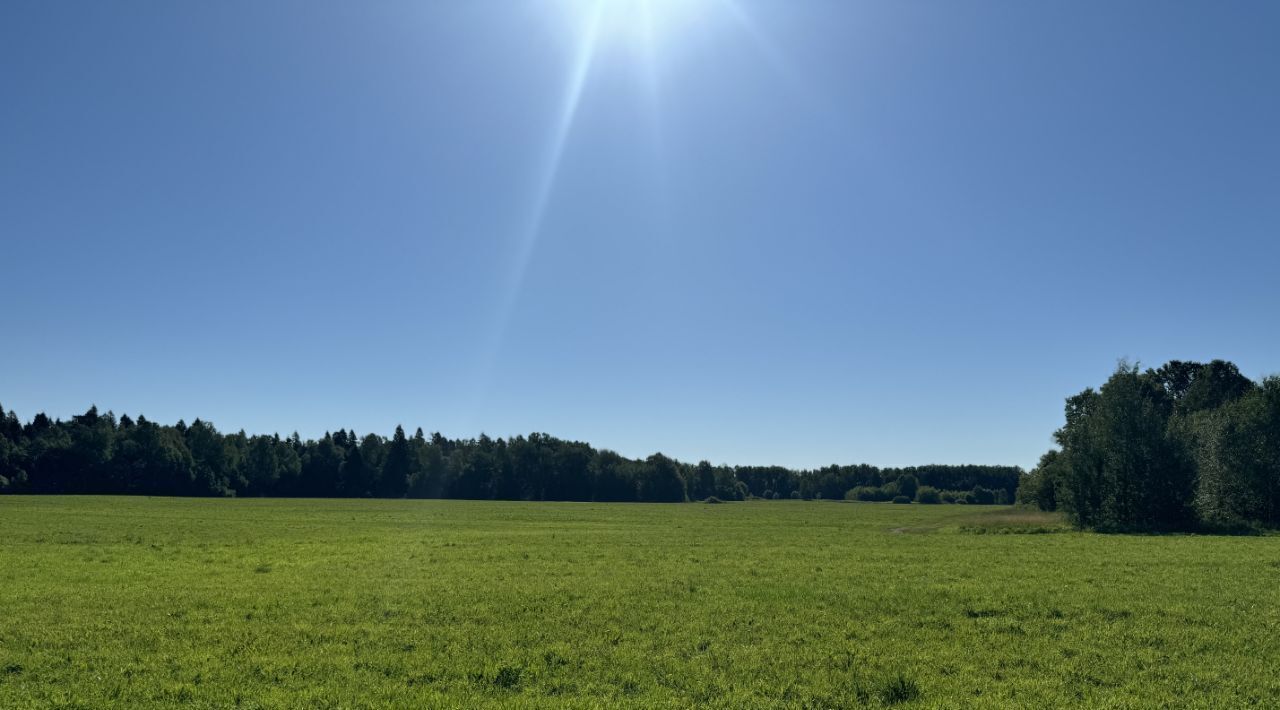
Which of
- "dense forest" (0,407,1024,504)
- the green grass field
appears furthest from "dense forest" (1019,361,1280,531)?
"dense forest" (0,407,1024,504)

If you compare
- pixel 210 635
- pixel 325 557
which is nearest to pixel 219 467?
pixel 325 557

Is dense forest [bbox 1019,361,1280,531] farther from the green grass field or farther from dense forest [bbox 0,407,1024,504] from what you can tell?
dense forest [bbox 0,407,1024,504]

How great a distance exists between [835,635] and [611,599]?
7034 millimetres

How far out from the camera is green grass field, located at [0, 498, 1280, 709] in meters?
12.2

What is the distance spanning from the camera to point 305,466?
17638cm

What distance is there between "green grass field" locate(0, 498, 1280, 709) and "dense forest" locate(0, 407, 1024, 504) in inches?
5424

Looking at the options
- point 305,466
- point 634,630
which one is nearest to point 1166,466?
point 634,630

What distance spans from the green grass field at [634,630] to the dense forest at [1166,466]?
27918 millimetres

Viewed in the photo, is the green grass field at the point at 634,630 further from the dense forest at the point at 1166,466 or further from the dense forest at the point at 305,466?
the dense forest at the point at 305,466

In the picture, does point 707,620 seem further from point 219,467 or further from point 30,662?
point 219,467

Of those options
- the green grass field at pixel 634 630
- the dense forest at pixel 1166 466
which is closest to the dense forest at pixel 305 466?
the dense forest at pixel 1166 466

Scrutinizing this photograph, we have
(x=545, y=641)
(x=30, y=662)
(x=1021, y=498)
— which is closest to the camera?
(x=30, y=662)

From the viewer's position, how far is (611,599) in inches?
826

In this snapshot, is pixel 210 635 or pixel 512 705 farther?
pixel 210 635
